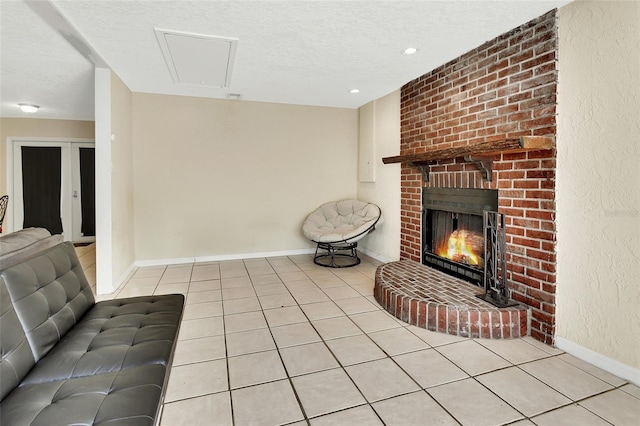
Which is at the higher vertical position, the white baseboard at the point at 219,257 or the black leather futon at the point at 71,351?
the black leather futon at the point at 71,351

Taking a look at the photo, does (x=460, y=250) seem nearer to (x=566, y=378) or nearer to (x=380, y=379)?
(x=566, y=378)

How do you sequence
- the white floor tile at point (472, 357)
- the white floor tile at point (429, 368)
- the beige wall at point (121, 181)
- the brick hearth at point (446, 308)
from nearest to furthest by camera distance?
1. the white floor tile at point (429, 368)
2. the white floor tile at point (472, 357)
3. the brick hearth at point (446, 308)
4. the beige wall at point (121, 181)

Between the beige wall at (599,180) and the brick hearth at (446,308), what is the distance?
32 cm

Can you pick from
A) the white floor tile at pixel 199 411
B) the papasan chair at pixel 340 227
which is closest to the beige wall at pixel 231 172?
the papasan chair at pixel 340 227

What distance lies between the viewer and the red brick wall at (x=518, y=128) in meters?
2.28

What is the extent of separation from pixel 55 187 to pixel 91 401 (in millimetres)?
6452

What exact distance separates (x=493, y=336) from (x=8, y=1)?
387 centimetres

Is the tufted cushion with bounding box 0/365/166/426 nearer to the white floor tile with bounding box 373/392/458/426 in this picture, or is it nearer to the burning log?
the white floor tile with bounding box 373/392/458/426

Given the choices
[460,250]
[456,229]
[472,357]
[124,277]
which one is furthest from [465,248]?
[124,277]

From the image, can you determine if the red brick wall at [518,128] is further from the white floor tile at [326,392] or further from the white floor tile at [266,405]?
the white floor tile at [266,405]

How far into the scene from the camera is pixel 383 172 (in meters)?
4.54

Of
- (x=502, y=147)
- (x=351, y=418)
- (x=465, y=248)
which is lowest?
(x=351, y=418)

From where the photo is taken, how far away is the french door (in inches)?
231

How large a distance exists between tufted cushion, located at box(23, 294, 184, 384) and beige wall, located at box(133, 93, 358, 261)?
8.60 ft
